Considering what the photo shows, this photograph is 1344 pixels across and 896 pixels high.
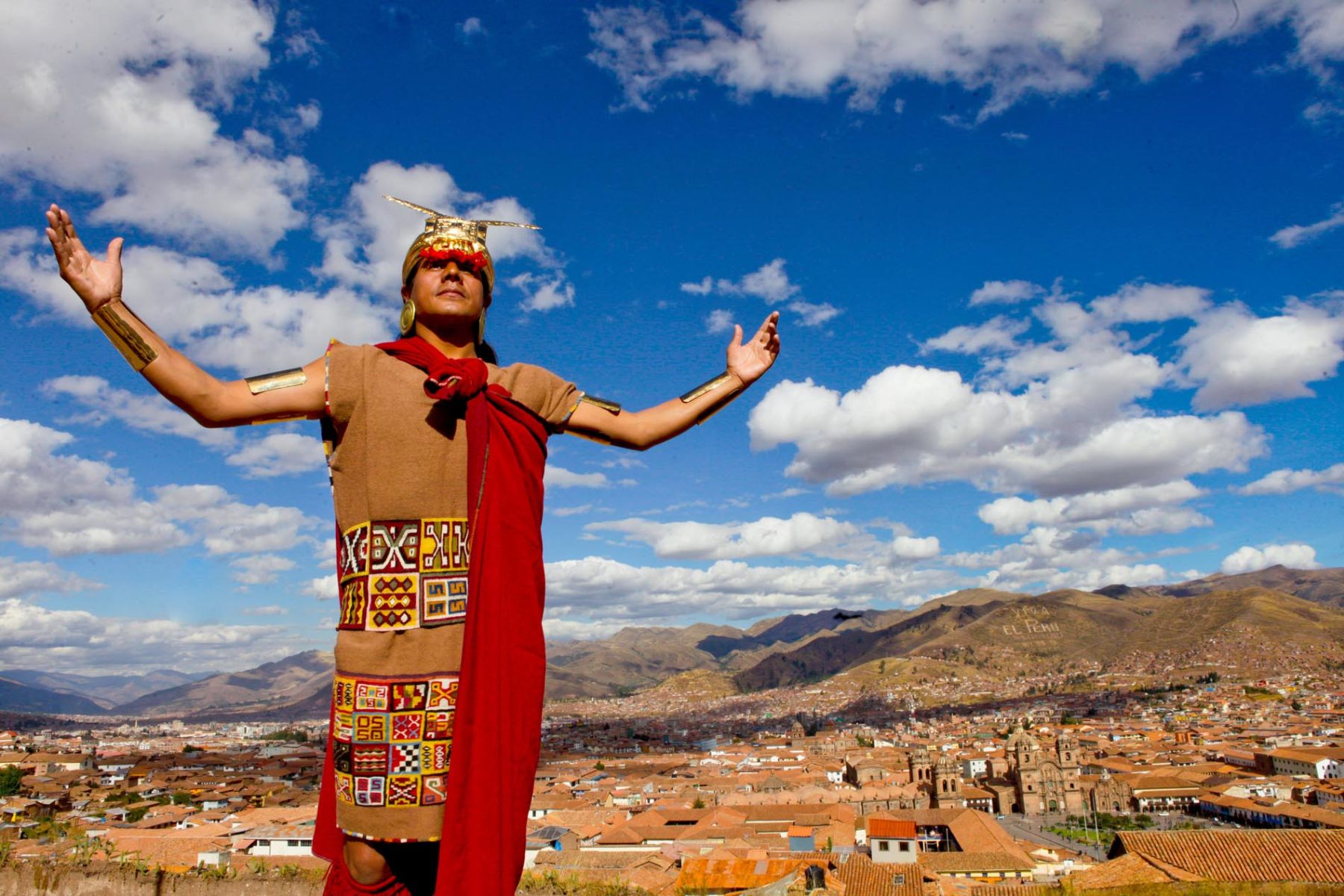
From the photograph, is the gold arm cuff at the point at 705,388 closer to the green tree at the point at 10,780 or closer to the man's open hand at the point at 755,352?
the man's open hand at the point at 755,352

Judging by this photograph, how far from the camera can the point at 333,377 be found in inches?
80.2

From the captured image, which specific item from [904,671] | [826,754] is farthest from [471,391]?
[904,671]

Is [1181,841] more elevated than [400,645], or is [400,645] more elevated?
[400,645]

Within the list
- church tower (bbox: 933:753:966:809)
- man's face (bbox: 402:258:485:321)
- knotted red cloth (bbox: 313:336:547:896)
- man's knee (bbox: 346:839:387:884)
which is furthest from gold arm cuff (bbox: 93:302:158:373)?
church tower (bbox: 933:753:966:809)

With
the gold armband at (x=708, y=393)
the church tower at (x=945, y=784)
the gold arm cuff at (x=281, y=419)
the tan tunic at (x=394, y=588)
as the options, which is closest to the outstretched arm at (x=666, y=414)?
the gold armband at (x=708, y=393)

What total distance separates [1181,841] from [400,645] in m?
28.9

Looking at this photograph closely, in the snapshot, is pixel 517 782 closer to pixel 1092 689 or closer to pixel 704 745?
pixel 704 745

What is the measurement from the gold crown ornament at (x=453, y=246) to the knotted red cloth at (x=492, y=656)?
0.26 metres

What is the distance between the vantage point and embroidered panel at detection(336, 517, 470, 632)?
1911 millimetres

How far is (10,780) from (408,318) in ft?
205

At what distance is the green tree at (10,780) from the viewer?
155 ft

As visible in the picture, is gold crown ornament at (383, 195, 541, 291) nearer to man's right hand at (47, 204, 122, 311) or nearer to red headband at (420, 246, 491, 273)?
A: red headband at (420, 246, 491, 273)

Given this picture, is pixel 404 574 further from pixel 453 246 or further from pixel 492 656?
pixel 453 246

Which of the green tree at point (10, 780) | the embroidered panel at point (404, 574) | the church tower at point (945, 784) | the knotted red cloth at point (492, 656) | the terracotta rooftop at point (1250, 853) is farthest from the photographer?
the church tower at point (945, 784)
